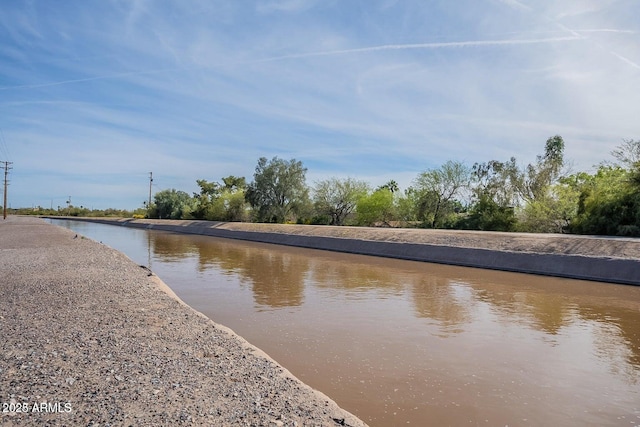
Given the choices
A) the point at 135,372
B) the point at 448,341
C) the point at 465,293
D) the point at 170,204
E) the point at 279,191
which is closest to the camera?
the point at 135,372

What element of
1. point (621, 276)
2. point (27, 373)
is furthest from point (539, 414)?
point (621, 276)

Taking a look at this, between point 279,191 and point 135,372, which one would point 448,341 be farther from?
point 279,191

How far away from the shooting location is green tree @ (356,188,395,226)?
50.8 metres

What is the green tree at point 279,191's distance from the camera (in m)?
60.9

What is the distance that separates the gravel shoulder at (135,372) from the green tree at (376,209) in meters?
42.7

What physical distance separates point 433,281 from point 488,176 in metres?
26.5

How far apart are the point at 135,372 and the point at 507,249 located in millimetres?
22013

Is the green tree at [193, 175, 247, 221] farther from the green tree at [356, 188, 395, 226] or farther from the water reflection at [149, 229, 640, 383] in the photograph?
the water reflection at [149, 229, 640, 383]

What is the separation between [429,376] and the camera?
689 cm

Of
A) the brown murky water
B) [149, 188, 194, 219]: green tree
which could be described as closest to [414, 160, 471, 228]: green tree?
the brown murky water

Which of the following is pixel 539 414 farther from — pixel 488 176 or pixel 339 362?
pixel 488 176

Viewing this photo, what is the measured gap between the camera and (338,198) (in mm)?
57719

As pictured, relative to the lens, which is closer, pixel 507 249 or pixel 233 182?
pixel 507 249

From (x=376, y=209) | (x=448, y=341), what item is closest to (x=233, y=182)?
(x=376, y=209)
